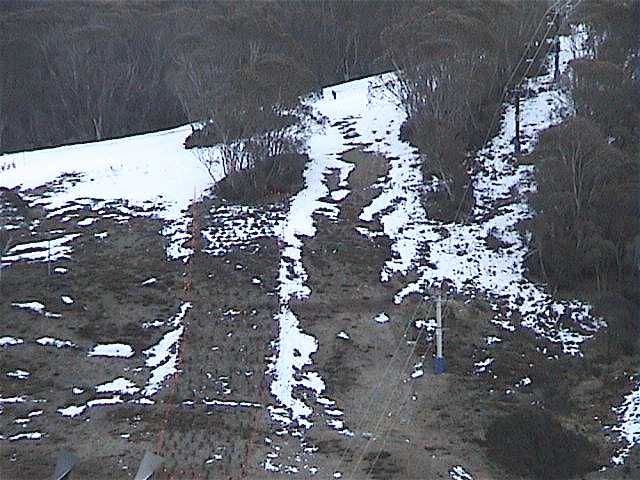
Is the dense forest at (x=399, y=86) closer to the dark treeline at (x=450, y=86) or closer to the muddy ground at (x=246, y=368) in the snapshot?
the dark treeline at (x=450, y=86)

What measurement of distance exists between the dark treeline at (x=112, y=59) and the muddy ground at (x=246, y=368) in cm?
1709

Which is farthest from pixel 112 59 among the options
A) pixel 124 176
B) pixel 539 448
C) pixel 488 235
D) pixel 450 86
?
pixel 539 448

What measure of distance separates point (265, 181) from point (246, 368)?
381 inches

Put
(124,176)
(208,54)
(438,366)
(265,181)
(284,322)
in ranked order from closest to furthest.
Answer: (438,366) → (284,322) → (265,181) → (124,176) → (208,54)

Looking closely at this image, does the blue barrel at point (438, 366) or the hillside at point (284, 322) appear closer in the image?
the hillside at point (284, 322)

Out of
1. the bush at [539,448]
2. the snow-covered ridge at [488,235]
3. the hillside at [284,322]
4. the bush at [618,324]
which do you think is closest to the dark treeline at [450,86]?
the snow-covered ridge at [488,235]

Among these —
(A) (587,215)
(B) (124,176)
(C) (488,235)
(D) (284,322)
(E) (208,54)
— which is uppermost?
(E) (208,54)

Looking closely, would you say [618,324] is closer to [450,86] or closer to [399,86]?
[450,86]

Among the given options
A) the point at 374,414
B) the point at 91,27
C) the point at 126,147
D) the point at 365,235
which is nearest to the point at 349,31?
the point at 91,27

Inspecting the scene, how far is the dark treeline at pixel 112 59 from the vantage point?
40.8 m

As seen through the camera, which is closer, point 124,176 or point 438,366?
point 438,366

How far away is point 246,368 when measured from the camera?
1725cm

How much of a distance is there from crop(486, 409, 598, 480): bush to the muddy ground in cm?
30

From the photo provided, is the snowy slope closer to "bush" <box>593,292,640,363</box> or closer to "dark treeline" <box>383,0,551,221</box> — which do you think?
"dark treeline" <box>383,0,551,221</box>
